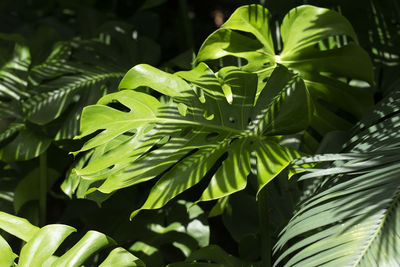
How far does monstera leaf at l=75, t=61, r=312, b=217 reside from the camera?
0.95 meters

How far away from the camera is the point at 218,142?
1.03m

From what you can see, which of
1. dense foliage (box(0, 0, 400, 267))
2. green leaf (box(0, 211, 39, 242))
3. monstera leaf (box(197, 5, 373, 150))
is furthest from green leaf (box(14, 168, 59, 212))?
monstera leaf (box(197, 5, 373, 150))

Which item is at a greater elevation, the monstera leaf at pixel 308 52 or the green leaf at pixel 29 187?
the monstera leaf at pixel 308 52

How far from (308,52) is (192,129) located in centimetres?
33

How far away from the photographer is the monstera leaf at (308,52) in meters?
1.12

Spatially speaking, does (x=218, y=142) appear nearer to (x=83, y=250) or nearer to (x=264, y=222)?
(x=264, y=222)

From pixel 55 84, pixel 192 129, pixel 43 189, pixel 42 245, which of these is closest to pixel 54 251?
pixel 42 245

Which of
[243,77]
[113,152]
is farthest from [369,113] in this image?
[113,152]

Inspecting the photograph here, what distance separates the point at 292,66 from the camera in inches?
47.6

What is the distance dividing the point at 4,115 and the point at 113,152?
51cm

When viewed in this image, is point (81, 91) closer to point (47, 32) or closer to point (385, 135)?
point (47, 32)

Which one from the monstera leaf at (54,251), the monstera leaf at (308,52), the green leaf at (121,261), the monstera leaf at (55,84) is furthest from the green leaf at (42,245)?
the monstera leaf at (308,52)

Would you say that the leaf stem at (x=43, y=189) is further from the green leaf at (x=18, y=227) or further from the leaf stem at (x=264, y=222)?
the leaf stem at (x=264, y=222)

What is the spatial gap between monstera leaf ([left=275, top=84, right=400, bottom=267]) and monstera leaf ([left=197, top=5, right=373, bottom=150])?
256 millimetres
